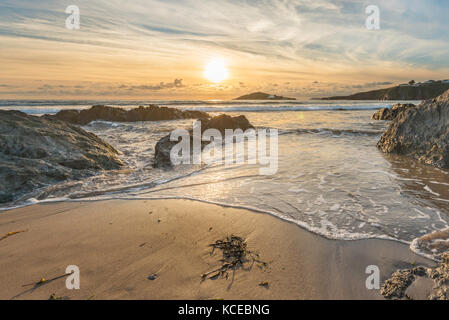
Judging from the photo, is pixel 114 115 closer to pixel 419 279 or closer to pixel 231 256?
pixel 231 256

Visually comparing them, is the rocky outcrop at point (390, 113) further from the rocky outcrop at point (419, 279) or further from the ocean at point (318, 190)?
the rocky outcrop at point (419, 279)

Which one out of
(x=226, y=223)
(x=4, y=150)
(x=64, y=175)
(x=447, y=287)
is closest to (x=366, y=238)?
(x=447, y=287)

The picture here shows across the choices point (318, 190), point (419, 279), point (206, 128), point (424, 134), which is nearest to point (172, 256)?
point (419, 279)

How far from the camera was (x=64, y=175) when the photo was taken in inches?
191

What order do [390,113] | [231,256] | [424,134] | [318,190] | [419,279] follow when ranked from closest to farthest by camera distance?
[419,279], [231,256], [318,190], [424,134], [390,113]

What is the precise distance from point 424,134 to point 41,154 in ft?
31.2

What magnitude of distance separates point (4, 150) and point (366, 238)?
6.31m

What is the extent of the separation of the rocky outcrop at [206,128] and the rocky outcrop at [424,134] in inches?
251

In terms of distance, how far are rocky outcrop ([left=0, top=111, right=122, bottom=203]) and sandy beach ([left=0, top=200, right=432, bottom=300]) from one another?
3.00ft

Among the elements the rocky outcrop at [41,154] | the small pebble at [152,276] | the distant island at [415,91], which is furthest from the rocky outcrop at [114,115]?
the distant island at [415,91]

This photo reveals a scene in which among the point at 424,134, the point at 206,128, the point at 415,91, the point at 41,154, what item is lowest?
the point at 41,154

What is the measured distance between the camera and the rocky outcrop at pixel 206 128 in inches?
257

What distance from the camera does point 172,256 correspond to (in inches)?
95.7
